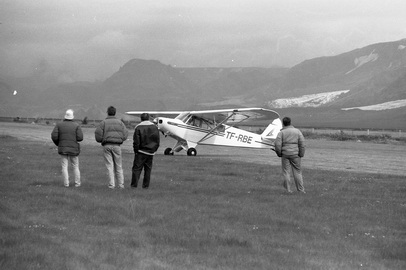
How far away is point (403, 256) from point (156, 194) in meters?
7.78

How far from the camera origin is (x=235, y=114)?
4047 cm

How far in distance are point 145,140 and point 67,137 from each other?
2.04 m

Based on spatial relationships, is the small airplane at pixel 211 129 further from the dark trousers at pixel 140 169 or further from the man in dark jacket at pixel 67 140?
the man in dark jacket at pixel 67 140

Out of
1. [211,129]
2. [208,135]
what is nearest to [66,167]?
[208,135]

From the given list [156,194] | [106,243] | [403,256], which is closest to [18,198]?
[156,194]

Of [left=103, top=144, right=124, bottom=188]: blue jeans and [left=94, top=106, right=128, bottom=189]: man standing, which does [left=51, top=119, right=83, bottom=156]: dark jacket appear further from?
[left=103, top=144, right=124, bottom=188]: blue jeans

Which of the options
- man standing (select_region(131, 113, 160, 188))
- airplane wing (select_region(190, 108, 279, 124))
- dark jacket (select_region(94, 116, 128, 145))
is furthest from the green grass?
airplane wing (select_region(190, 108, 279, 124))

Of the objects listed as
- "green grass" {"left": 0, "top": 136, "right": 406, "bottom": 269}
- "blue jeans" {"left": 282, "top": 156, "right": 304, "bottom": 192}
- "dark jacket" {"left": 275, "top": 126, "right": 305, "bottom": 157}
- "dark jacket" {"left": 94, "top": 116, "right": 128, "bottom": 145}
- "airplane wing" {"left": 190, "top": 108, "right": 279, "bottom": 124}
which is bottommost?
"green grass" {"left": 0, "top": 136, "right": 406, "bottom": 269}

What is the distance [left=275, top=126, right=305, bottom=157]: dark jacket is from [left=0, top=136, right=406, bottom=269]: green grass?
1158 millimetres

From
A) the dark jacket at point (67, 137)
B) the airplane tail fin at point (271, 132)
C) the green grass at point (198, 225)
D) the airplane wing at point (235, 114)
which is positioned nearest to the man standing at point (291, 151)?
the green grass at point (198, 225)

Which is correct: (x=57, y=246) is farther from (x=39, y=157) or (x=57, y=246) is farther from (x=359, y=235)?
(x=39, y=157)

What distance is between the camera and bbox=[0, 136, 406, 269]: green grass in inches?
365

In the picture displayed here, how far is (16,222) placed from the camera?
11.6 m

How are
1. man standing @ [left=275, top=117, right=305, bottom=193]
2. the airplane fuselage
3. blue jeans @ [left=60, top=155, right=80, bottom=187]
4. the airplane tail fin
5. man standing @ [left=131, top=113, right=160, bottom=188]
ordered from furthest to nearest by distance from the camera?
the airplane tail fin, the airplane fuselage, man standing @ [left=131, top=113, right=160, bottom=188], man standing @ [left=275, top=117, right=305, bottom=193], blue jeans @ [left=60, top=155, right=80, bottom=187]
